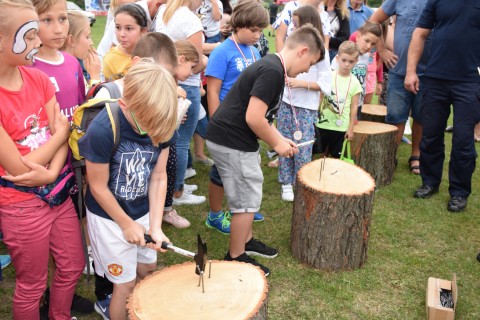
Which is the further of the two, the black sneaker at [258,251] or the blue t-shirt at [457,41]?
the blue t-shirt at [457,41]

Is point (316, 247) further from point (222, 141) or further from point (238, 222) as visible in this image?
point (222, 141)

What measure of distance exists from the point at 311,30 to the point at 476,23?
1858mm

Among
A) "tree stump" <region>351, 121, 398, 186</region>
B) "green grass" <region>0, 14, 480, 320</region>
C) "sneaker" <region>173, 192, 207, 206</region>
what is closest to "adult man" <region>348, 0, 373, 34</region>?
"tree stump" <region>351, 121, 398, 186</region>

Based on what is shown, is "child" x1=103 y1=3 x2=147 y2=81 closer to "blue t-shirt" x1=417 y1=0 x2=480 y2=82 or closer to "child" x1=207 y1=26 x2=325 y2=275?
"child" x1=207 y1=26 x2=325 y2=275

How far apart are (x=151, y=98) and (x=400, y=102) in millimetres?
3887

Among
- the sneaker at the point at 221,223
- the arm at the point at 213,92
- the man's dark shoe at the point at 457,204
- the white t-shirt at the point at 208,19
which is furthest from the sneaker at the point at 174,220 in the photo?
the man's dark shoe at the point at 457,204

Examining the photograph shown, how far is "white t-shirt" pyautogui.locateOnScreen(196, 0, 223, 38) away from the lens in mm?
5227

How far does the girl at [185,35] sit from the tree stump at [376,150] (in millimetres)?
1825

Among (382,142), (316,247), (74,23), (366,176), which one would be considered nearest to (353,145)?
(382,142)

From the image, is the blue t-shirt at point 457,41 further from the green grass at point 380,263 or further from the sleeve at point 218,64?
the sleeve at point 218,64

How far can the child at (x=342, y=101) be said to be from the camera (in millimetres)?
4715

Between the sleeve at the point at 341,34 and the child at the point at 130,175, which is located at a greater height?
the sleeve at the point at 341,34

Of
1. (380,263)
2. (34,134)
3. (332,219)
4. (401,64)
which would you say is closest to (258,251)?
(332,219)

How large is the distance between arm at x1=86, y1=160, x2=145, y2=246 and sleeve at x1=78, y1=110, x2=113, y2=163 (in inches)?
1.6
